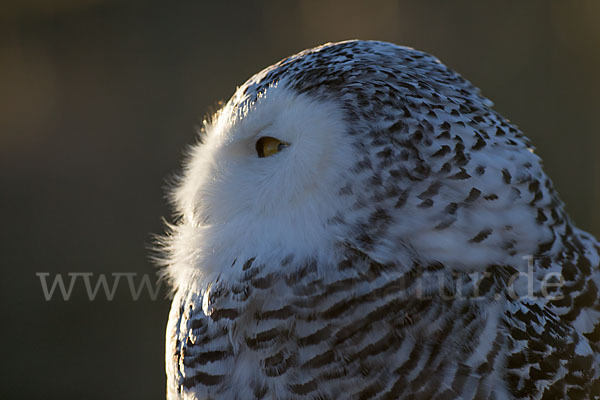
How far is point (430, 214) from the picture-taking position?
94 cm

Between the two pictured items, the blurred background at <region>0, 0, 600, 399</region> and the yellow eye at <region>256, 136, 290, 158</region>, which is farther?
the blurred background at <region>0, 0, 600, 399</region>

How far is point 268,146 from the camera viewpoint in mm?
1072

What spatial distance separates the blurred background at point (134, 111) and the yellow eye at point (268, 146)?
2.58m

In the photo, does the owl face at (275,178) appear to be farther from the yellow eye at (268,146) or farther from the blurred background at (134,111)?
the blurred background at (134,111)

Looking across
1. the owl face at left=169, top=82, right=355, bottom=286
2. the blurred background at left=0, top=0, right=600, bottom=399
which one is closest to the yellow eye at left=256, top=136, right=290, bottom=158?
the owl face at left=169, top=82, right=355, bottom=286

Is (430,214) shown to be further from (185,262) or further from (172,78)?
(172,78)

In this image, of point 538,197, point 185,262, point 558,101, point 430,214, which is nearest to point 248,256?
point 185,262

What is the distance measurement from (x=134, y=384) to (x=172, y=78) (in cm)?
219

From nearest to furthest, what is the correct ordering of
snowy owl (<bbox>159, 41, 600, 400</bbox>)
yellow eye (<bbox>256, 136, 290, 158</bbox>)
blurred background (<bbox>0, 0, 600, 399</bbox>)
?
snowy owl (<bbox>159, 41, 600, 400</bbox>), yellow eye (<bbox>256, 136, 290, 158</bbox>), blurred background (<bbox>0, 0, 600, 399</bbox>)

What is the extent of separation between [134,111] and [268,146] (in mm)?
3655

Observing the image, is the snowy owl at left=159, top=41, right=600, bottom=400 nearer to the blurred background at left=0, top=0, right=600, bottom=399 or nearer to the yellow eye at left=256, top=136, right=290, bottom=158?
the yellow eye at left=256, top=136, right=290, bottom=158

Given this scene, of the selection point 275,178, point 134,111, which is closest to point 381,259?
point 275,178

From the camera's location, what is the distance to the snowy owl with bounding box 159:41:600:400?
883mm

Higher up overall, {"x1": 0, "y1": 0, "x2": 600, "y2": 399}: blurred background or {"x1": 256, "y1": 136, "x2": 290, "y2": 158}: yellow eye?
{"x1": 256, "y1": 136, "x2": 290, "y2": 158}: yellow eye
